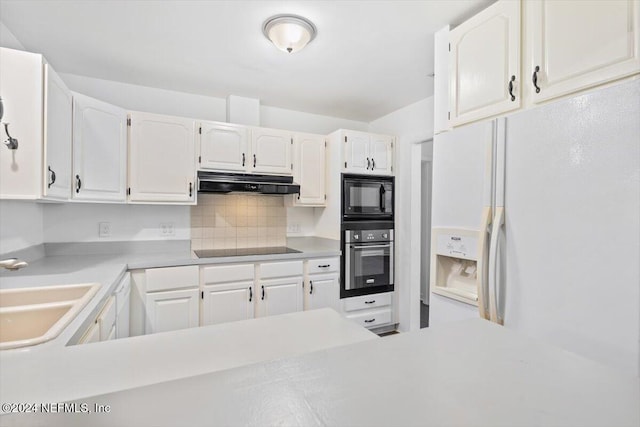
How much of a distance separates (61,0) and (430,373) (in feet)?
7.71

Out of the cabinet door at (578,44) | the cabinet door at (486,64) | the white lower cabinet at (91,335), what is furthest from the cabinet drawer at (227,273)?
the cabinet door at (578,44)

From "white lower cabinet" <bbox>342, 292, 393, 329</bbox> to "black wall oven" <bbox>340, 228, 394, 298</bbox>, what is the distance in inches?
2.3

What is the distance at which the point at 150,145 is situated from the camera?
2.52 meters

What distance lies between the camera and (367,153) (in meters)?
3.16

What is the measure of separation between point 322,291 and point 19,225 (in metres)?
2.21

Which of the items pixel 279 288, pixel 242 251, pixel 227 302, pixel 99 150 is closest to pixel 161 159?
pixel 99 150

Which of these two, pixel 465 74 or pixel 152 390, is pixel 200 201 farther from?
pixel 152 390

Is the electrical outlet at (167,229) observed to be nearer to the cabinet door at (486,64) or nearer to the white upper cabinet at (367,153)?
the white upper cabinet at (367,153)

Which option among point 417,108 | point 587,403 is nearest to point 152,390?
point 587,403

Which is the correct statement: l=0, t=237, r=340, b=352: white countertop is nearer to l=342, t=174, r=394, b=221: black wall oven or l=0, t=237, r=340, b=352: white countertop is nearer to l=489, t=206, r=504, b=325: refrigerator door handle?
l=342, t=174, r=394, b=221: black wall oven

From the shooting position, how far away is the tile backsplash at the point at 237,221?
2992 mm

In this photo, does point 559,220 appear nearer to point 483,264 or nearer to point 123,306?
point 483,264

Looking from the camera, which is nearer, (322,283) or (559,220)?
(559,220)

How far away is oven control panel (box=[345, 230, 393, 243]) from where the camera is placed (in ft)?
9.98
